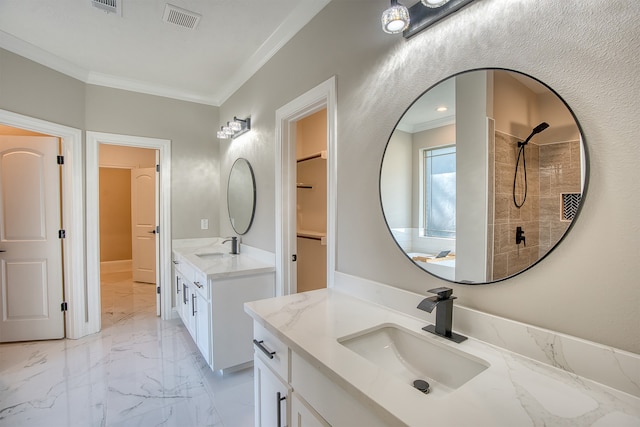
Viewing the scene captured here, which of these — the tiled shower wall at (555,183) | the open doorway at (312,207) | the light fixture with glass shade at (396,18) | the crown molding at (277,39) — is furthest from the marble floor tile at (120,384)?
the crown molding at (277,39)

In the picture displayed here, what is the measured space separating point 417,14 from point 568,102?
28.4 inches

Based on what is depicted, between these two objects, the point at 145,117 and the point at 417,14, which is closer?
the point at 417,14

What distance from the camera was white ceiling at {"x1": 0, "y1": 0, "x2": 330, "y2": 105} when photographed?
2051mm

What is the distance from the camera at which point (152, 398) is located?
206cm

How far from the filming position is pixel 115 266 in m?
6.18

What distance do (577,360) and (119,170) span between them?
757 cm

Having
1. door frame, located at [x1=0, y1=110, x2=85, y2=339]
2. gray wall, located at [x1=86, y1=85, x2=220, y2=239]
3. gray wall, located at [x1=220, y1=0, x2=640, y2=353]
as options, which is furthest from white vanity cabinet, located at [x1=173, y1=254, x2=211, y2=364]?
gray wall, located at [x1=220, y1=0, x2=640, y2=353]

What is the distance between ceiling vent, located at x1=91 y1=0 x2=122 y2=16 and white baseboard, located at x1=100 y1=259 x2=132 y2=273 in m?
5.57

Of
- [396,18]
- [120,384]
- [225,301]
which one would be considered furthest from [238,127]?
[120,384]

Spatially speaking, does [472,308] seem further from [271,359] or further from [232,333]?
[232,333]

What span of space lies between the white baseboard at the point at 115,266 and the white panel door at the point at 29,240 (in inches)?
133

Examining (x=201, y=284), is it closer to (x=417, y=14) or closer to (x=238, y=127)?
(x=238, y=127)

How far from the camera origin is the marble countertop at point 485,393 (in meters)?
0.68

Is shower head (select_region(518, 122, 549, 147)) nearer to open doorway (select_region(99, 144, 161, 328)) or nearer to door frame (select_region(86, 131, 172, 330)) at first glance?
door frame (select_region(86, 131, 172, 330))
